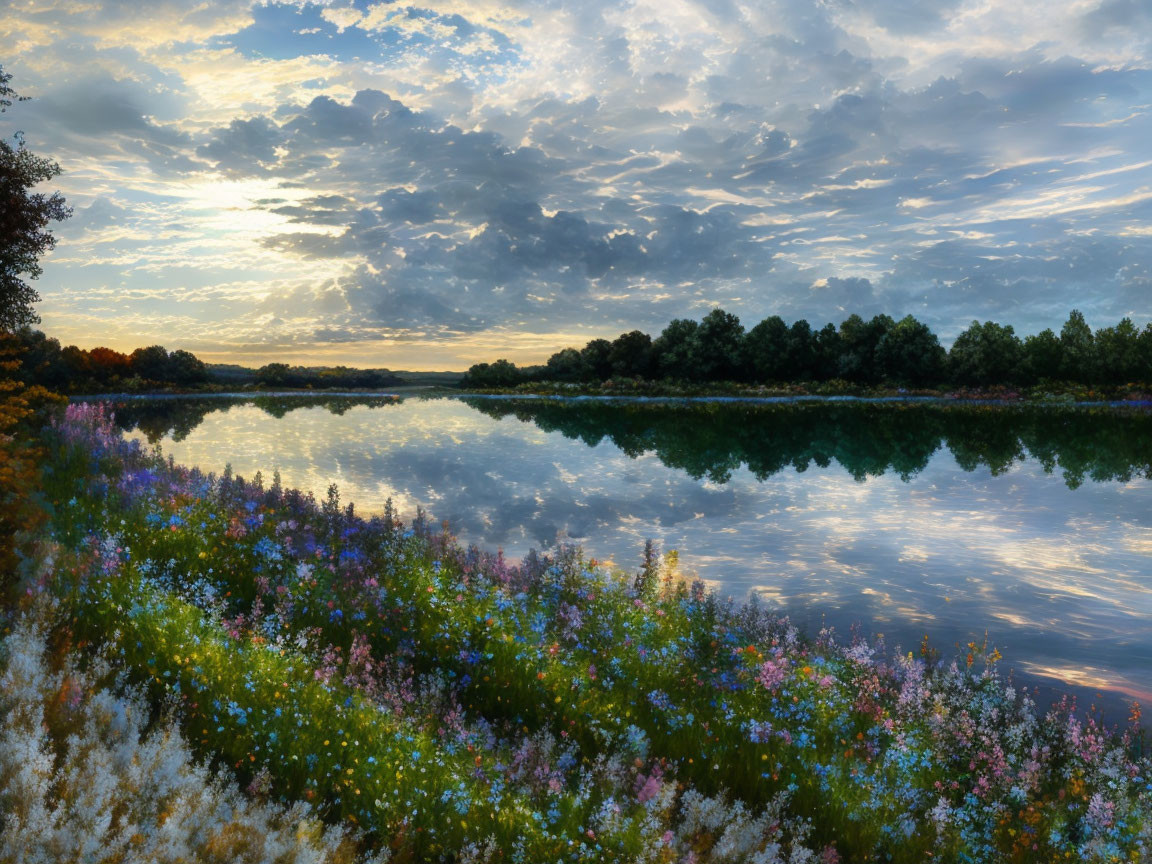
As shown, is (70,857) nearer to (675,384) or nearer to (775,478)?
(775,478)

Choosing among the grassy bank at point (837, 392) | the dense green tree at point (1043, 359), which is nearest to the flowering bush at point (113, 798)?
the grassy bank at point (837, 392)

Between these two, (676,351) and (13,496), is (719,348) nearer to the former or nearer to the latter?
(676,351)

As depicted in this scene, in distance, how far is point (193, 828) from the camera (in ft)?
17.8

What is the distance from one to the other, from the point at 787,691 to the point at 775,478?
47.8 feet

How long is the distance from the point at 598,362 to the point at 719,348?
16534 mm

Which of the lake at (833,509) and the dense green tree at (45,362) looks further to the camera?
the dense green tree at (45,362)

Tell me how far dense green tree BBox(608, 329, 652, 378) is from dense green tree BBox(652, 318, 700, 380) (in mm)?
1084

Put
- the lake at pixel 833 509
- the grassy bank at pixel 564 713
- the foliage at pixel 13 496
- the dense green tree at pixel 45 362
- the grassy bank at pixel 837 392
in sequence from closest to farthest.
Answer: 1. the grassy bank at pixel 564 713
2. the foliage at pixel 13 496
3. the lake at pixel 833 509
4. the dense green tree at pixel 45 362
5. the grassy bank at pixel 837 392

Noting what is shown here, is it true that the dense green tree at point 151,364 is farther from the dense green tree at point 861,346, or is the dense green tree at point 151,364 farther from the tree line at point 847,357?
the dense green tree at point 861,346

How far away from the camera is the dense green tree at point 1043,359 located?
103 metres

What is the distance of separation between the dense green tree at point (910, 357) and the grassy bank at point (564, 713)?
96654mm

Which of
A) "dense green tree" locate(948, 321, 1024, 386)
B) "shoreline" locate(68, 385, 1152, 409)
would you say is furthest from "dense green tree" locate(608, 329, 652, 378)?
"dense green tree" locate(948, 321, 1024, 386)

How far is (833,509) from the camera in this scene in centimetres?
1822

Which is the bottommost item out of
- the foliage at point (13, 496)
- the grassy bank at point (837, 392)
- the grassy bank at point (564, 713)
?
the grassy bank at point (564, 713)
